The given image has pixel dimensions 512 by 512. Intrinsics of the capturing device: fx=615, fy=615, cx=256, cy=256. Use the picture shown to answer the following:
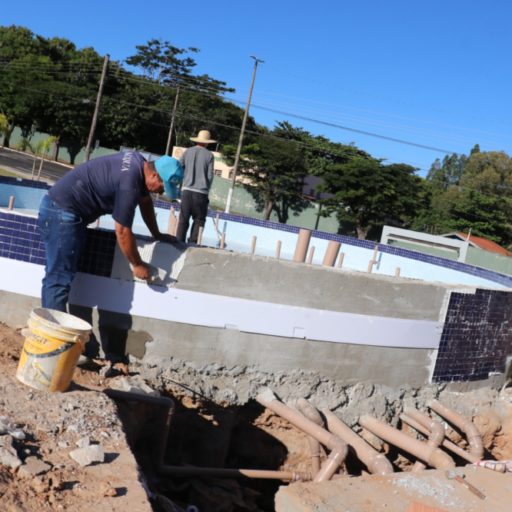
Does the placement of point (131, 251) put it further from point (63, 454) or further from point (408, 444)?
point (408, 444)

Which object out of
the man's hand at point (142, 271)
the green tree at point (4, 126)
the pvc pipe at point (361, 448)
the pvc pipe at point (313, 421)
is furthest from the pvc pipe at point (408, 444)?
the green tree at point (4, 126)

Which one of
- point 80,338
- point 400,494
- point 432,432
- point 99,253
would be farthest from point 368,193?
point 80,338

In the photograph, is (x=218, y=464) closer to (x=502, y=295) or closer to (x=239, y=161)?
(x=502, y=295)

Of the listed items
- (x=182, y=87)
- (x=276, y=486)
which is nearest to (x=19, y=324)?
(x=276, y=486)

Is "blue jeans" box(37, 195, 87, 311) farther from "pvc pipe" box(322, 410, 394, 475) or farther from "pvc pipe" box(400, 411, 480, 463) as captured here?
"pvc pipe" box(400, 411, 480, 463)

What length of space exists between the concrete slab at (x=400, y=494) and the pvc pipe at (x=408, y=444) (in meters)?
0.60

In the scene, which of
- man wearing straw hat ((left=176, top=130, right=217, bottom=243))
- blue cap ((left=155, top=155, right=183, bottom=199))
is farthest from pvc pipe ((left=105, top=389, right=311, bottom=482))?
man wearing straw hat ((left=176, top=130, right=217, bottom=243))

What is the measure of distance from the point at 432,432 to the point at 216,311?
7.93ft

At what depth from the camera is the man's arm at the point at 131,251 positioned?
469 centimetres

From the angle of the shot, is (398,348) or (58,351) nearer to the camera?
(58,351)

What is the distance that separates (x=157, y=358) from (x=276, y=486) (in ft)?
5.31

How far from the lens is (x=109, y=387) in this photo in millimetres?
4742

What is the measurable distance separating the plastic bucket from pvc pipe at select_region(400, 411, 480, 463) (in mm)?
3696

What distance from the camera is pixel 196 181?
759 cm
